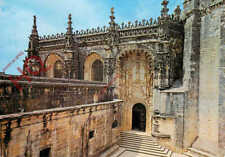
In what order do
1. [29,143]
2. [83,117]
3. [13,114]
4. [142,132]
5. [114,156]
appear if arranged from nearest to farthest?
[13,114] → [29,143] → [83,117] → [114,156] → [142,132]

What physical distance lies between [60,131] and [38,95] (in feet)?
6.55

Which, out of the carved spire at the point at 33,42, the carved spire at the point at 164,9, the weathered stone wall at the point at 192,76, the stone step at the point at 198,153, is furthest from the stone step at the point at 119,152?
the carved spire at the point at 33,42

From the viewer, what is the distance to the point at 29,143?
570cm

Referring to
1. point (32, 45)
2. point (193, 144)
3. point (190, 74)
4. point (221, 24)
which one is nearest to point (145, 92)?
point (190, 74)

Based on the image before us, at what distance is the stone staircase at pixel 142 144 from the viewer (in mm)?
11689

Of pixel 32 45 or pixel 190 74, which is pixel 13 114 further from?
pixel 32 45

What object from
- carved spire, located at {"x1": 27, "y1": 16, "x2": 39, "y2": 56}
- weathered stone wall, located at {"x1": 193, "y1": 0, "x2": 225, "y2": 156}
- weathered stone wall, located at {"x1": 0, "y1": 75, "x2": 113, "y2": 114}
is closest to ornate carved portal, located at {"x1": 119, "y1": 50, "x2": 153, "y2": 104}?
weathered stone wall, located at {"x1": 193, "y1": 0, "x2": 225, "y2": 156}

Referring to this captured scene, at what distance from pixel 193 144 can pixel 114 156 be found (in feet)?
20.5

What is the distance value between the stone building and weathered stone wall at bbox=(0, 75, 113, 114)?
0.11ft

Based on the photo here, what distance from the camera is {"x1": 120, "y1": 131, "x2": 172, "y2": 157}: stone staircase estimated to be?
38.3 ft

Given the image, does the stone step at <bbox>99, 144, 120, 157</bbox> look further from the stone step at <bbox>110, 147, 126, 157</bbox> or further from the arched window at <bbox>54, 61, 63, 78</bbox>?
the arched window at <bbox>54, 61, 63, 78</bbox>

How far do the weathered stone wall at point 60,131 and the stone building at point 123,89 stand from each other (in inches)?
1.4

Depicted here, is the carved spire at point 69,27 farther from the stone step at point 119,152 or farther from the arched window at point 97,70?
the stone step at point 119,152

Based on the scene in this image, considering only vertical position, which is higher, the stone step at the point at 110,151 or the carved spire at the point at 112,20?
the carved spire at the point at 112,20
